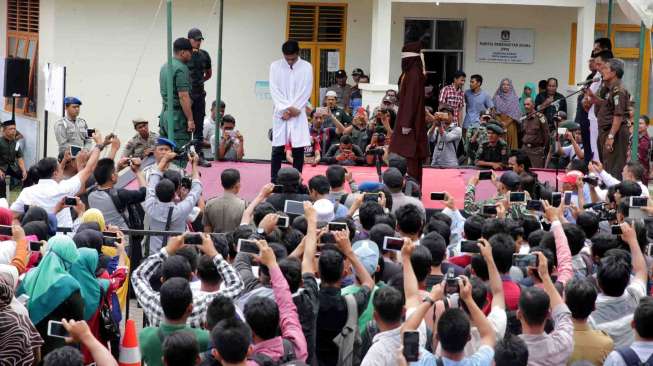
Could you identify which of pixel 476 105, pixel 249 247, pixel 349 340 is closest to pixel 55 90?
pixel 476 105

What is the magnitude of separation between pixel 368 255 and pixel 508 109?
434 inches

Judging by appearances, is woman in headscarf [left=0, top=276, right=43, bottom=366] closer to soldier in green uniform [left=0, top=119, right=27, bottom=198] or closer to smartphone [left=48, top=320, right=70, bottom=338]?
Answer: smartphone [left=48, top=320, right=70, bottom=338]

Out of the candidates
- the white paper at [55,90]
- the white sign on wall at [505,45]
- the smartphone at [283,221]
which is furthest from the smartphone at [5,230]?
the white sign on wall at [505,45]

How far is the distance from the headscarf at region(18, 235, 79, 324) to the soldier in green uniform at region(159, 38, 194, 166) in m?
6.28

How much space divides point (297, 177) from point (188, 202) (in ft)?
2.97

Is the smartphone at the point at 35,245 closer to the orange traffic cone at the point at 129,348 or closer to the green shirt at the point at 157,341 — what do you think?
the orange traffic cone at the point at 129,348

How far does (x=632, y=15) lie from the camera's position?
12.1 metres

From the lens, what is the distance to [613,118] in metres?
12.8

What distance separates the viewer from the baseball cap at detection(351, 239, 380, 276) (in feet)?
24.1

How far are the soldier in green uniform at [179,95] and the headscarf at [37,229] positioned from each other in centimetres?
469

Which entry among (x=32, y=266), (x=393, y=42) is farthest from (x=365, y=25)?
(x=32, y=266)

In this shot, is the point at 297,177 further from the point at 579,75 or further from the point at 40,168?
the point at 579,75

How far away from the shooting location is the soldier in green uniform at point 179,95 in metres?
13.3

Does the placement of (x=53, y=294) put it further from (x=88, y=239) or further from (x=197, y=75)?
(x=197, y=75)
